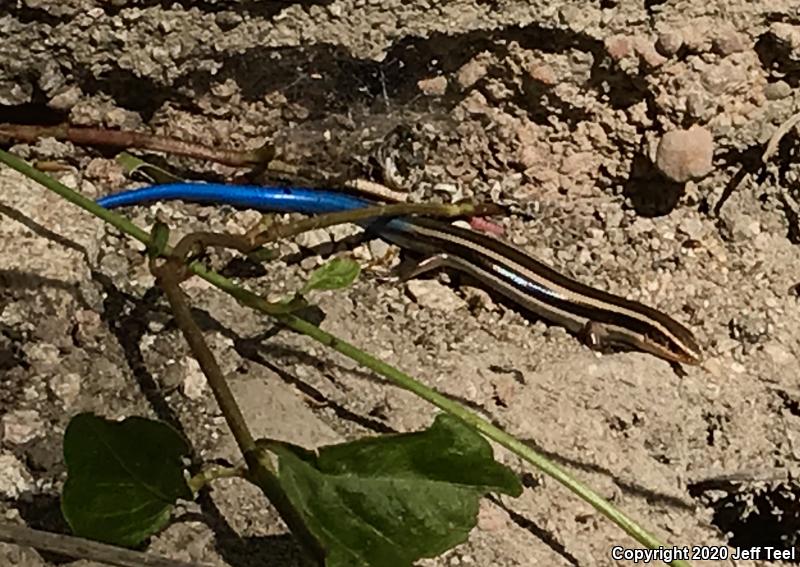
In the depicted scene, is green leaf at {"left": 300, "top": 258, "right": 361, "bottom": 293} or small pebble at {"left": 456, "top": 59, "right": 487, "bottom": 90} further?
small pebble at {"left": 456, "top": 59, "right": 487, "bottom": 90}

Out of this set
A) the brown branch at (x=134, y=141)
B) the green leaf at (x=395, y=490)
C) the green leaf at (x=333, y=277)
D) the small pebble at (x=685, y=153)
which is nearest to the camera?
the green leaf at (x=395, y=490)

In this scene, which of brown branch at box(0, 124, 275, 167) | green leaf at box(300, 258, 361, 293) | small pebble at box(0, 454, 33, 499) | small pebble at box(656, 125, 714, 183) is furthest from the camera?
small pebble at box(656, 125, 714, 183)

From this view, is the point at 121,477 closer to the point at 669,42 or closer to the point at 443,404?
the point at 443,404

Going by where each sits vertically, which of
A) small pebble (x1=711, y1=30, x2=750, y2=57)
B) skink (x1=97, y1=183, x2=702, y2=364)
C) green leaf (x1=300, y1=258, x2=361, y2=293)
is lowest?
skink (x1=97, y1=183, x2=702, y2=364)

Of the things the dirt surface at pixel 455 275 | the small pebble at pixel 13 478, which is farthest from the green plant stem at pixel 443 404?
the small pebble at pixel 13 478

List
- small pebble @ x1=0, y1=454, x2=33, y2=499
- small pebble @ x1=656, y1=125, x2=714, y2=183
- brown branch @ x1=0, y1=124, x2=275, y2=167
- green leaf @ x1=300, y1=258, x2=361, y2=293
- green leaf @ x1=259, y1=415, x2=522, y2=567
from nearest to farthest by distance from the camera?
green leaf @ x1=259, y1=415, x2=522, y2=567, small pebble @ x1=0, y1=454, x2=33, y2=499, green leaf @ x1=300, y1=258, x2=361, y2=293, brown branch @ x1=0, y1=124, x2=275, y2=167, small pebble @ x1=656, y1=125, x2=714, y2=183

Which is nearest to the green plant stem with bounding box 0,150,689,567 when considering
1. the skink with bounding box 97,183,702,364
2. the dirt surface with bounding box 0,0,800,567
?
the dirt surface with bounding box 0,0,800,567

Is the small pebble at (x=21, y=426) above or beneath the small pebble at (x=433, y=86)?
beneath

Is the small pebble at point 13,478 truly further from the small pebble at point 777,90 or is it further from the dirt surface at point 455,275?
the small pebble at point 777,90

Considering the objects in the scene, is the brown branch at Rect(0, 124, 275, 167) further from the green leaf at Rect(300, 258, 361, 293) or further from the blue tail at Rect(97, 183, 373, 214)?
the green leaf at Rect(300, 258, 361, 293)
